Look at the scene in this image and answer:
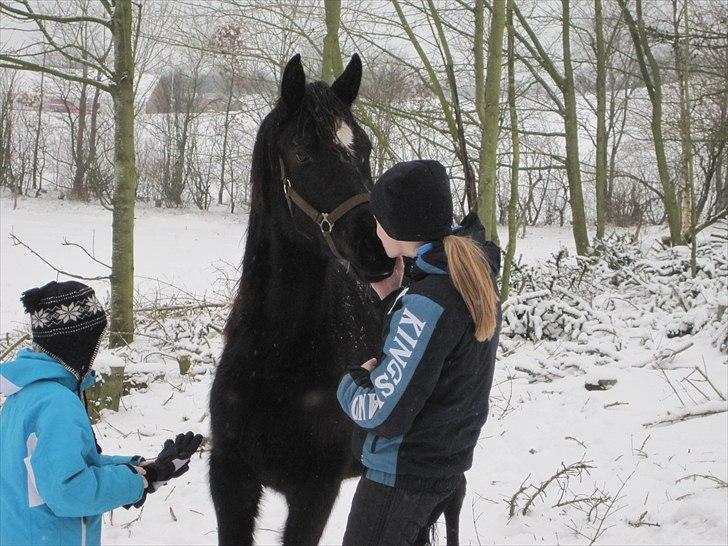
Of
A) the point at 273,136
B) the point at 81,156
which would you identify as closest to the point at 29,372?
the point at 273,136

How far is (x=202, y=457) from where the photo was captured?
169 inches

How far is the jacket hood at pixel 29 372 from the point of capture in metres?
1.68

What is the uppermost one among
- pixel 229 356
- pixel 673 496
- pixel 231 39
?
pixel 231 39

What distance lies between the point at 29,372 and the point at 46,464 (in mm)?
273

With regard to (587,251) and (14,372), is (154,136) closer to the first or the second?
(587,251)

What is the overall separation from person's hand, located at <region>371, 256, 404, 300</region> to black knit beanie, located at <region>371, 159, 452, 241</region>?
0.34 m

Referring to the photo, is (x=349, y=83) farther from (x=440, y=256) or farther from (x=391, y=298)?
(x=440, y=256)

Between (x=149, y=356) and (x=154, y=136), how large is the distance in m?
27.8

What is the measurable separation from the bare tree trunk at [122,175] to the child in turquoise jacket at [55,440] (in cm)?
548

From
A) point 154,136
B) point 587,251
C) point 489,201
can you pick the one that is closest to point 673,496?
point 489,201

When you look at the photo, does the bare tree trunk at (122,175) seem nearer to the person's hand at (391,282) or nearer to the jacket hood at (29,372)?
the jacket hood at (29,372)

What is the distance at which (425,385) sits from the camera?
1658 millimetres

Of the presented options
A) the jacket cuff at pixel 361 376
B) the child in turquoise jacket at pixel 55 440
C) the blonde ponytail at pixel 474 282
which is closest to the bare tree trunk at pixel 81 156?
the child in turquoise jacket at pixel 55 440

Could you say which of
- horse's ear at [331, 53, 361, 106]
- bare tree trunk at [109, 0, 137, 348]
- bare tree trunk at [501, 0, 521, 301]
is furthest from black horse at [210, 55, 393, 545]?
bare tree trunk at [501, 0, 521, 301]
